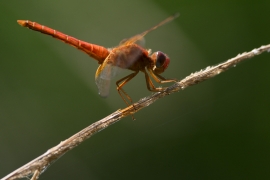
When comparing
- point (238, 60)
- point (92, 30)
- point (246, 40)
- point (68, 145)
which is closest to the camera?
point (68, 145)

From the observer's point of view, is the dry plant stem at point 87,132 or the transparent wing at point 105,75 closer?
the dry plant stem at point 87,132

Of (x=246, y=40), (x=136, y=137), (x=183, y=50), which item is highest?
(x=183, y=50)

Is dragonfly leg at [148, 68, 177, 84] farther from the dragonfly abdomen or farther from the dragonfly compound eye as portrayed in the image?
the dragonfly abdomen

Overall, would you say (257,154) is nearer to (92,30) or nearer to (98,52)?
(98,52)

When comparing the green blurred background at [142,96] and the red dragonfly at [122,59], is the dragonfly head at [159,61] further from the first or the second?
the green blurred background at [142,96]

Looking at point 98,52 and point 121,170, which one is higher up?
point 98,52

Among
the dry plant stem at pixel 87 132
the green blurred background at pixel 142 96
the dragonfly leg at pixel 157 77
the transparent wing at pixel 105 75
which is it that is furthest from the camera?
the green blurred background at pixel 142 96

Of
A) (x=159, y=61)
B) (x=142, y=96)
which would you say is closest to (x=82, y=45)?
Answer: (x=159, y=61)

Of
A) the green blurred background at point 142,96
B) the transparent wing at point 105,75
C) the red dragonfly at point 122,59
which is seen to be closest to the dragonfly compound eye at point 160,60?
the red dragonfly at point 122,59

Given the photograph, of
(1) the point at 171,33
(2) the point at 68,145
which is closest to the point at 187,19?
(1) the point at 171,33
